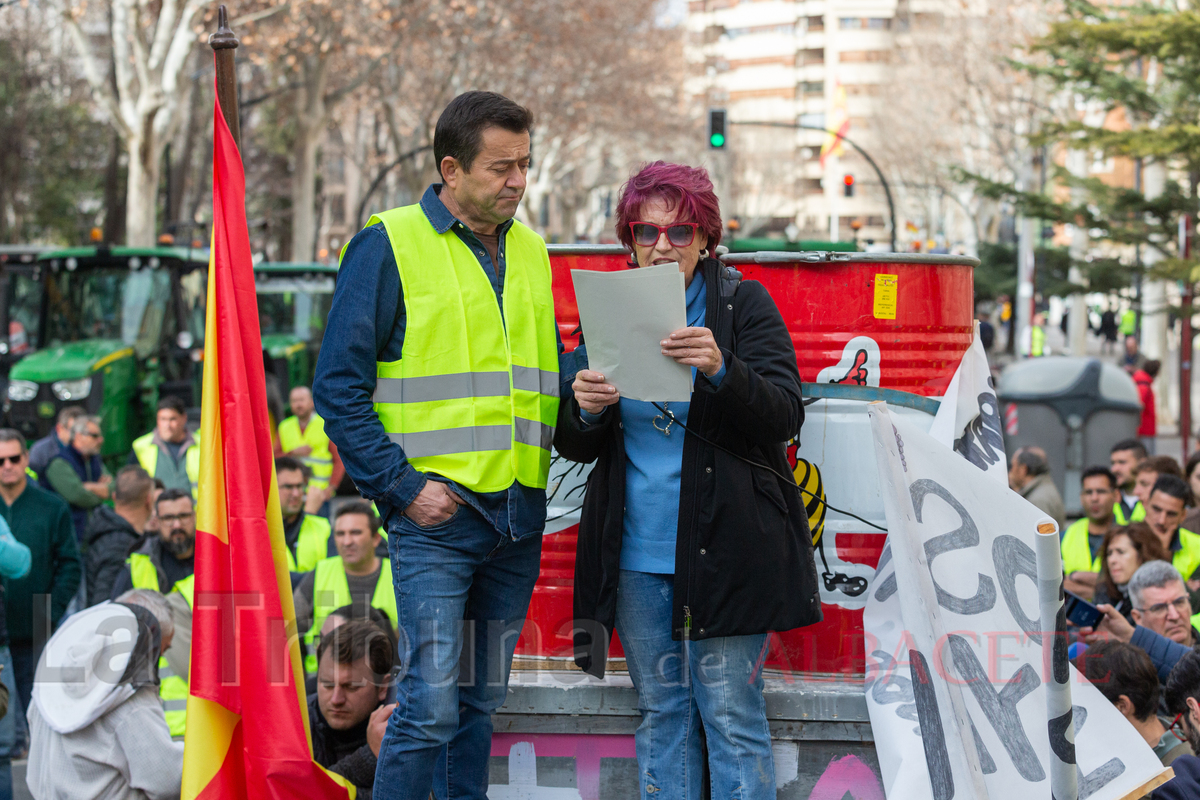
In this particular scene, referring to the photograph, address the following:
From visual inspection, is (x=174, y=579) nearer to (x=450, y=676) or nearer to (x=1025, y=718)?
(x=450, y=676)

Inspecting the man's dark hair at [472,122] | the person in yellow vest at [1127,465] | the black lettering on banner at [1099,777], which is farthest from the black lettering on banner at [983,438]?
the person in yellow vest at [1127,465]

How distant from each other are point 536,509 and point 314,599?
3.14 m

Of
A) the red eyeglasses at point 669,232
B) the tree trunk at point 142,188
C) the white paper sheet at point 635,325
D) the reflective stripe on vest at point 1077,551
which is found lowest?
the reflective stripe on vest at point 1077,551

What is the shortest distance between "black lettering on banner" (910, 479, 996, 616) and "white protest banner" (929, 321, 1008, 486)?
1.57 feet

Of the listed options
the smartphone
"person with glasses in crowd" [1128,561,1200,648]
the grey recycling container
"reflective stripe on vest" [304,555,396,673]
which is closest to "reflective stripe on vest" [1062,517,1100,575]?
"person with glasses in crowd" [1128,561,1200,648]

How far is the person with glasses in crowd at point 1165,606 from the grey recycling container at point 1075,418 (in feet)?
26.2

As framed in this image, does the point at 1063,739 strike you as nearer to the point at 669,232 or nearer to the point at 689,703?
the point at 689,703

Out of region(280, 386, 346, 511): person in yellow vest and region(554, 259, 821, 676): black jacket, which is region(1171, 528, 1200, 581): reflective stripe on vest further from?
region(280, 386, 346, 511): person in yellow vest

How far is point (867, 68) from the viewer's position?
102m

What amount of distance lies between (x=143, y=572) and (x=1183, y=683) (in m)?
4.64

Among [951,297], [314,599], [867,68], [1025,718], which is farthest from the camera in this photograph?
[867,68]

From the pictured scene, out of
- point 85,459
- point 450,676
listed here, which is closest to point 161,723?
point 450,676

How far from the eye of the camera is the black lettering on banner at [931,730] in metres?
3.13

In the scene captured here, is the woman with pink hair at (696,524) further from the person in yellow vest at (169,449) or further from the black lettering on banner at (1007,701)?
the person in yellow vest at (169,449)
